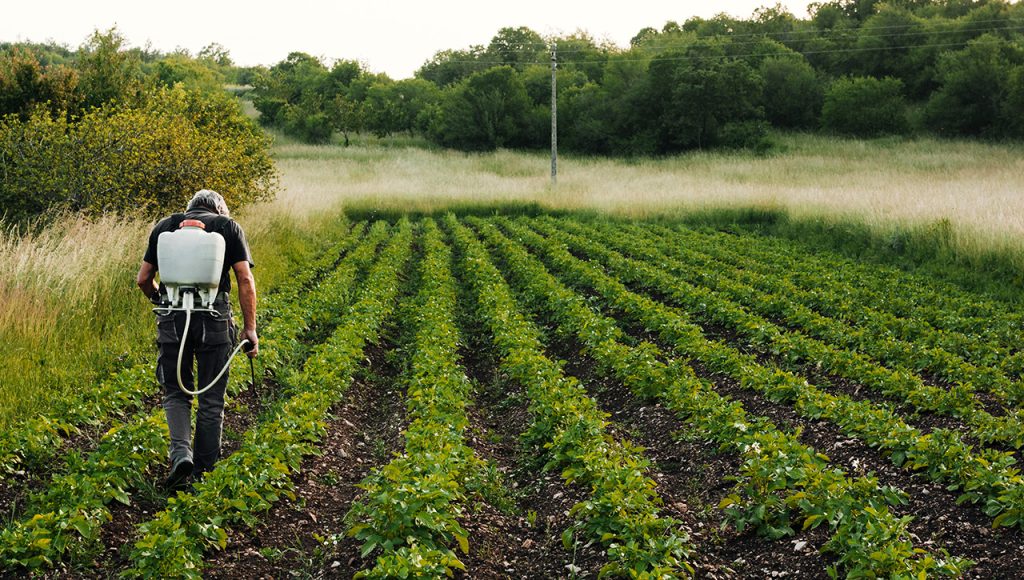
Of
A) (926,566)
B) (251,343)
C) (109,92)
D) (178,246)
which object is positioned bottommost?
(926,566)

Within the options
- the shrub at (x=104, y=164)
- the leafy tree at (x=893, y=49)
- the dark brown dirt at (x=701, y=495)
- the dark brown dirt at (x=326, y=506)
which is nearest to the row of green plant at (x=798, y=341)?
the dark brown dirt at (x=701, y=495)

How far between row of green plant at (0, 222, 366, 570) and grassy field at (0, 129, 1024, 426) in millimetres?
A: 1615

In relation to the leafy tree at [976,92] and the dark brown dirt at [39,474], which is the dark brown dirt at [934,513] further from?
the leafy tree at [976,92]

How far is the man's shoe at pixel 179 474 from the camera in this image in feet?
20.1

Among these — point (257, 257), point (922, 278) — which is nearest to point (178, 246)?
point (257, 257)

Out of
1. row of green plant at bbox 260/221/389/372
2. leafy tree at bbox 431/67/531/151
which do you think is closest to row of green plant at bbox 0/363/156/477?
row of green plant at bbox 260/221/389/372

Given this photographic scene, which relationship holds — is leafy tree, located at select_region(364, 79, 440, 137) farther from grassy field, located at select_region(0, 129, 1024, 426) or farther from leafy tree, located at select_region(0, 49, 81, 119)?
leafy tree, located at select_region(0, 49, 81, 119)

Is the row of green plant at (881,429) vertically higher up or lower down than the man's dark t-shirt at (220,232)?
lower down

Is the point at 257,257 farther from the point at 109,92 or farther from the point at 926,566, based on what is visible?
the point at 926,566

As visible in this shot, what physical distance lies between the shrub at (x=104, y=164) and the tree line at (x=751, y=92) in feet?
143

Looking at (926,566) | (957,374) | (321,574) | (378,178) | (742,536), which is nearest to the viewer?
(926,566)

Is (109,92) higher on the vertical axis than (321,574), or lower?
higher

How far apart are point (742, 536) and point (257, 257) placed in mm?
13476

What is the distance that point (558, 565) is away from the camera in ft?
17.7
